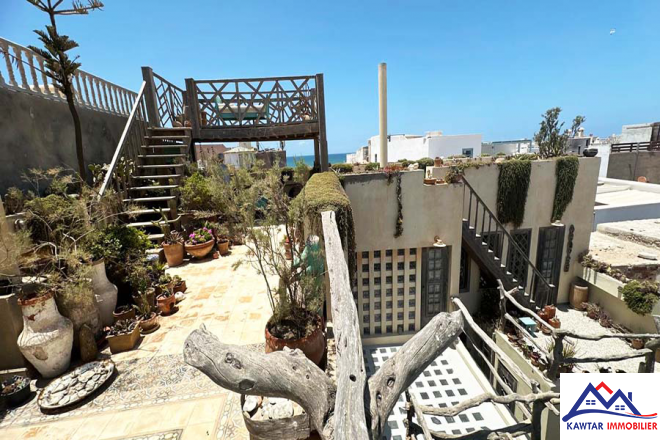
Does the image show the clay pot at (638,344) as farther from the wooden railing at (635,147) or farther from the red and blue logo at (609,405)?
the wooden railing at (635,147)

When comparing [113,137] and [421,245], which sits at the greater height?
[113,137]

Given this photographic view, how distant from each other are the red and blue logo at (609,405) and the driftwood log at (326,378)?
79.2 inches

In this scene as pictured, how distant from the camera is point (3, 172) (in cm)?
447

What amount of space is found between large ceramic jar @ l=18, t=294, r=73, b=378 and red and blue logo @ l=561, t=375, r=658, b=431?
535 cm

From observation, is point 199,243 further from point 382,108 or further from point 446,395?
point 446,395

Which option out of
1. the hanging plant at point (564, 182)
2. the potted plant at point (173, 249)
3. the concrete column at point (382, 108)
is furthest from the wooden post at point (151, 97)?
the hanging plant at point (564, 182)

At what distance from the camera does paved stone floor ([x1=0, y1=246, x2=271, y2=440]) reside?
107 inches

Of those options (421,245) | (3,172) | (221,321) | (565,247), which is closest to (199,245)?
(221,321)

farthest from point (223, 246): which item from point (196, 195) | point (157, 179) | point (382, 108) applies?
point (382, 108)

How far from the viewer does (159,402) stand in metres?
3.04

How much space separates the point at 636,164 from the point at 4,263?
2749 centimetres

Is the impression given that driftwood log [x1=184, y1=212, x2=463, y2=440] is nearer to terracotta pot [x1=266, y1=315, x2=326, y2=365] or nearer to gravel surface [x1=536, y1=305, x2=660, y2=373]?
terracotta pot [x1=266, y1=315, x2=326, y2=365]

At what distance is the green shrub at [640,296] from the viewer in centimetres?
606

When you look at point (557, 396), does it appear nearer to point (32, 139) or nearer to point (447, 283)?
point (447, 283)
